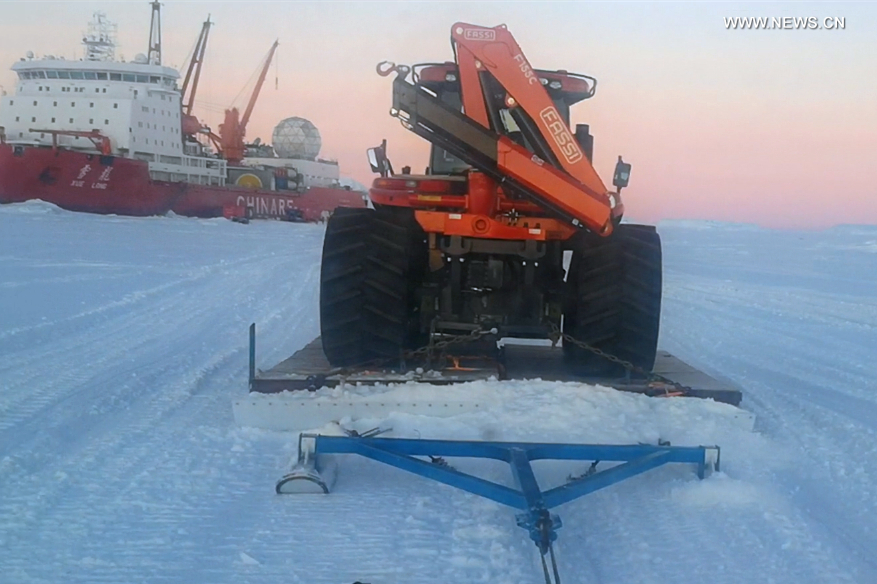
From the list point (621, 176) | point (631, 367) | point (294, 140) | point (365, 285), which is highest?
point (294, 140)

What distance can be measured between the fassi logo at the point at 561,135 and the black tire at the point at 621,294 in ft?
1.88

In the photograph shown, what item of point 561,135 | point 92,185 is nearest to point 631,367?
point 561,135

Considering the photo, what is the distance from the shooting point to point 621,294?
16.6 feet

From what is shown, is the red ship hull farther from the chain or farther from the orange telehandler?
the chain

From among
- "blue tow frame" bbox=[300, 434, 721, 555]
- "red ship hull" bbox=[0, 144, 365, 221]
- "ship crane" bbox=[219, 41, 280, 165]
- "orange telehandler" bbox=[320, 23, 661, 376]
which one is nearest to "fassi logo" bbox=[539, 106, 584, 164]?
"orange telehandler" bbox=[320, 23, 661, 376]

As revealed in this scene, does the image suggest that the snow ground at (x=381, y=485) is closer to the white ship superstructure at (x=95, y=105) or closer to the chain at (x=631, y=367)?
the chain at (x=631, y=367)

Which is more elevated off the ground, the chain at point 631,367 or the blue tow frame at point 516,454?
the chain at point 631,367

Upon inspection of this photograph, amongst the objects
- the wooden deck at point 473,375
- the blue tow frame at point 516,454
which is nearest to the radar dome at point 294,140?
the wooden deck at point 473,375

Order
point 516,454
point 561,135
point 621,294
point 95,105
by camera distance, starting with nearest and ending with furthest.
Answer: point 516,454 → point 561,135 → point 621,294 → point 95,105

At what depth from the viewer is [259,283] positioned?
12.9m

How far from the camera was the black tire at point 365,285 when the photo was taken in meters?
5.14

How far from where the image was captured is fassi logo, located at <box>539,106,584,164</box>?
4961mm

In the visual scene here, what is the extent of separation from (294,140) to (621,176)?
55.3 m

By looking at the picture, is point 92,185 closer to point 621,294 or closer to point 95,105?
point 95,105
